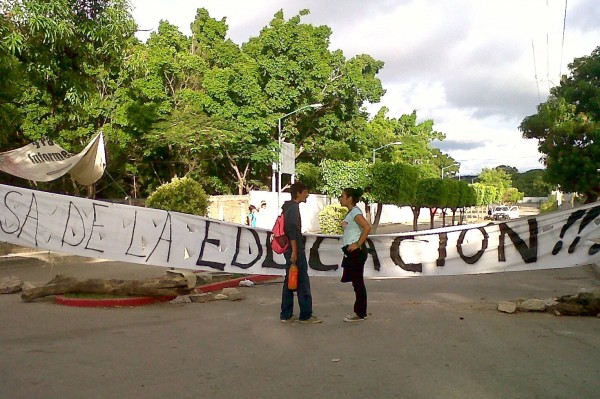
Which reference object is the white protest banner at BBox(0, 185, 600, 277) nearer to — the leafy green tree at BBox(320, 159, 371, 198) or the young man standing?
the young man standing

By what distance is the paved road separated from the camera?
4945 millimetres

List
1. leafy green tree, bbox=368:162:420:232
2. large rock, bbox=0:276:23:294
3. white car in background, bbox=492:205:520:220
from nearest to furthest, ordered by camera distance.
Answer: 1. large rock, bbox=0:276:23:294
2. leafy green tree, bbox=368:162:420:232
3. white car in background, bbox=492:205:520:220

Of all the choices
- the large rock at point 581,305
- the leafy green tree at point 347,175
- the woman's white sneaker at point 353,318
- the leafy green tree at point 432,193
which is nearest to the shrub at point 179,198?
the woman's white sneaker at point 353,318

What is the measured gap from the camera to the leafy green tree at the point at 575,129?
22.3 m

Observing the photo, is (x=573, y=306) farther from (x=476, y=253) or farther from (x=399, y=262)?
(x=399, y=262)

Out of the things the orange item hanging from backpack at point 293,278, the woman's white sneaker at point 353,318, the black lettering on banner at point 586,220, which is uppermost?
the black lettering on banner at point 586,220

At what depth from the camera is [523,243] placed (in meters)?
Result: 8.92

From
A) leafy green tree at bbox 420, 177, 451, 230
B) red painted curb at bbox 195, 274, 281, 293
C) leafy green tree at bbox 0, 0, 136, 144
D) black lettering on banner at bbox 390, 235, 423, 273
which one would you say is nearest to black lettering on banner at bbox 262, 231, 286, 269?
red painted curb at bbox 195, 274, 281, 293

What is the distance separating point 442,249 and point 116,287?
4.89 meters

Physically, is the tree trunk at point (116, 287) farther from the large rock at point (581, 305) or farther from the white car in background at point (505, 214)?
the white car in background at point (505, 214)

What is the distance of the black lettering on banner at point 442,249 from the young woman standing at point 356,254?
1.91m

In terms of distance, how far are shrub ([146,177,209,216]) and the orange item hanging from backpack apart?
627 centimetres

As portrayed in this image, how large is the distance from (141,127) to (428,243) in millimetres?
22622

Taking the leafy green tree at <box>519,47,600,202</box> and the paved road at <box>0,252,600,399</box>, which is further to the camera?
the leafy green tree at <box>519,47,600,202</box>
